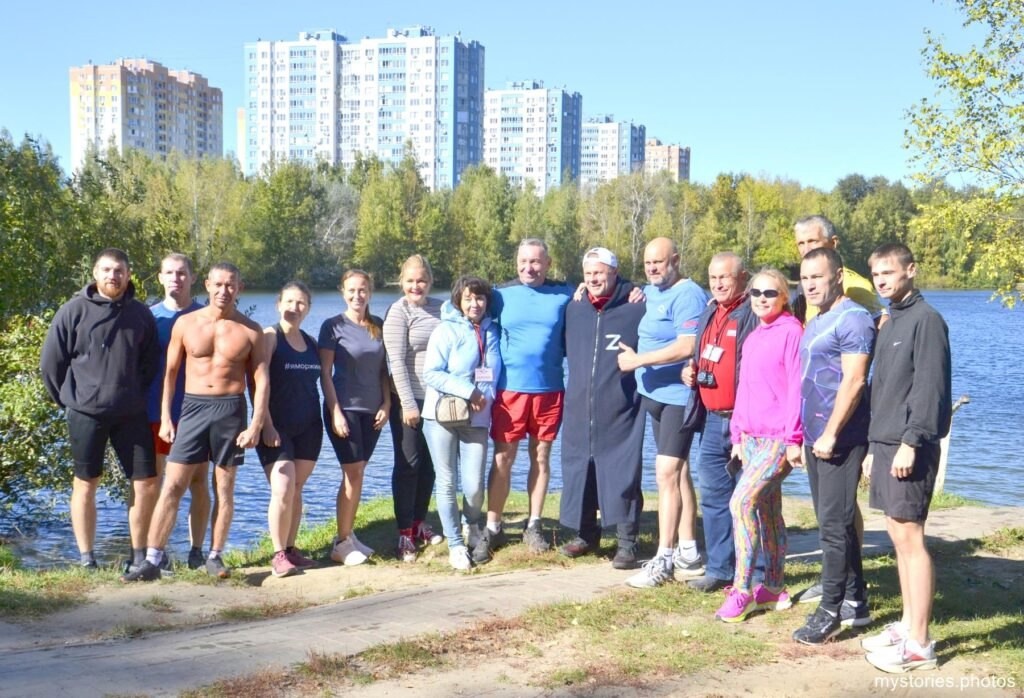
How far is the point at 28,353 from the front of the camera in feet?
33.3

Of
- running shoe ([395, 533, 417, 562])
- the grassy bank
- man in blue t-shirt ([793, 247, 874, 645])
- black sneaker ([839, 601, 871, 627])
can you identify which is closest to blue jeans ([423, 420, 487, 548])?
running shoe ([395, 533, 417, 562])

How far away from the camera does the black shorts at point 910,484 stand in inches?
198

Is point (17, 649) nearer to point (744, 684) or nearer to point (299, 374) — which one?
point (299, 374)

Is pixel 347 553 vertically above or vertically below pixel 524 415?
below

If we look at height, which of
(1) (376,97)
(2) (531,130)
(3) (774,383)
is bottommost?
(3) (774,383)

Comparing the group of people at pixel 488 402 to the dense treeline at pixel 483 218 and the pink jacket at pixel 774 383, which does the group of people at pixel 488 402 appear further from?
the dense treeline at pixel 483 218

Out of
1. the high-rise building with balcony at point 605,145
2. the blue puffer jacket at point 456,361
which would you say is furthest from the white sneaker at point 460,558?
the high-rise building with balcony at point 605,145

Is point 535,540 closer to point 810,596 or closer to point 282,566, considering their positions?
point 282,566

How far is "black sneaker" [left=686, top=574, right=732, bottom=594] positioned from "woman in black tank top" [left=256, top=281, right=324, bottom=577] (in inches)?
112

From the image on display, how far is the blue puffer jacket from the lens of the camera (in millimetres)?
7406

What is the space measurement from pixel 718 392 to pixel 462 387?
190 centimetres

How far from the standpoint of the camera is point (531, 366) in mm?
7586

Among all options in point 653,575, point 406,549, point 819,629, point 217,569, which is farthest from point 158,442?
point 819,629

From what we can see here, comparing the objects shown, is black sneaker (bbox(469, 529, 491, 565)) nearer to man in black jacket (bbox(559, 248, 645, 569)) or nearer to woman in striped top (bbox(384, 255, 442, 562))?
woman in striped top (bbox(384, 255, 442, 562))
